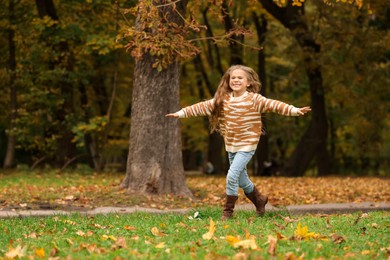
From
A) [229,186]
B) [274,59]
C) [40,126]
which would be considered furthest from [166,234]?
[274,59]

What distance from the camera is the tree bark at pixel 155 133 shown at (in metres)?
13.4

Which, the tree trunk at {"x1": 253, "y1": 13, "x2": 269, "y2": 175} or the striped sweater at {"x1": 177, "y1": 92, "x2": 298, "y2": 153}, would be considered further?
the tree trunk at {"x1": 253, "y1": 13, "x2": 269, "y2": 175}

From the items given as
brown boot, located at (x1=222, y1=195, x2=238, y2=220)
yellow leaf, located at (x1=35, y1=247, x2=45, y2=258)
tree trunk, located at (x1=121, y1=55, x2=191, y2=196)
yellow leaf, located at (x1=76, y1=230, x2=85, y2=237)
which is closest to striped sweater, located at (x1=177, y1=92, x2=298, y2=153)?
brown boot, located at (x1=222, y1=195, x2=238, y2=220)

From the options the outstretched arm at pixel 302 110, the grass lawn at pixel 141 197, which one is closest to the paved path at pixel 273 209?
the grass lawn at pixel 141 197

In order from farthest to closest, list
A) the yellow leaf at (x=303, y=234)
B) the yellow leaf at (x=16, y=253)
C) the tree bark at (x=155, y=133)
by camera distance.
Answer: the tree bark at (x=155, y=133) → the yellow leaf at (x=303, y=234) → the yellow leaf at (x=16, y=253)

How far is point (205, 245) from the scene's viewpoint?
6445 millimetres

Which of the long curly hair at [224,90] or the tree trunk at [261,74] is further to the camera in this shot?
the tree trunk at [261,74]

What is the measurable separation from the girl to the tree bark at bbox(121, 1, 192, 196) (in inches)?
157

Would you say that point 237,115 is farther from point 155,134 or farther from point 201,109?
point 155,134

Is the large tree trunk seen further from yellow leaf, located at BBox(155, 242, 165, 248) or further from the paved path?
yellow leaf, located at BBox(155, 242, 165, 248)

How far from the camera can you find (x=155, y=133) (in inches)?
526

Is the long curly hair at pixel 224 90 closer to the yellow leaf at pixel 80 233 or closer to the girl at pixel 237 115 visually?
the girl at pixel 237 115

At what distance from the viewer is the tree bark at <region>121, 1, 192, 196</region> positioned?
13.4 meters

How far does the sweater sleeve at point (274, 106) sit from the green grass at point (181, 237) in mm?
1281
